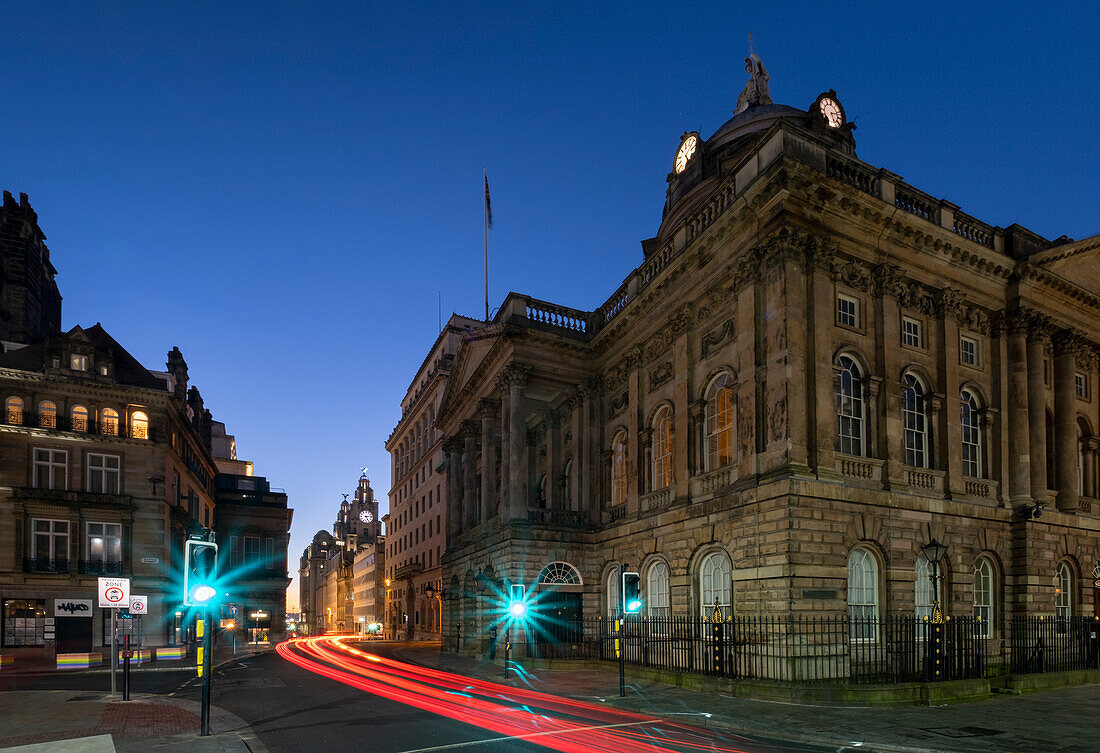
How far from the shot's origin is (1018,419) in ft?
88.1

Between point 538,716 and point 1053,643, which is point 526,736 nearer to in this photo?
point 538,716

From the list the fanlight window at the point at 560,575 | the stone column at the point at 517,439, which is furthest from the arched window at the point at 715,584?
the stone column at the point at 517,439

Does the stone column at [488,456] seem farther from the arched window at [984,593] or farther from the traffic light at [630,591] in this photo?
the arched window at [984,593]

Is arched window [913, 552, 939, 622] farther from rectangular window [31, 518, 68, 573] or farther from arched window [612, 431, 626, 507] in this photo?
rectangular window [31, 518, 68, 573]

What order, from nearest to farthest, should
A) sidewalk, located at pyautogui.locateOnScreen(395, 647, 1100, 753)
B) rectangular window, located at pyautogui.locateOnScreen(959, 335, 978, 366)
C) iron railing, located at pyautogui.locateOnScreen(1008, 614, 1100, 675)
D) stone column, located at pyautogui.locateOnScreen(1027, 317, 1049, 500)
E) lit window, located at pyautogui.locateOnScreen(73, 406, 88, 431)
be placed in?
sidewalk, located at pyautogui.locateOnScreen(395, 647, 1100, 753), iron railing, located at pyautogui.locateOnScreen(1008, 614, 1100, 675), rectangular window, located at pyautogui.locateOnScreen(959, 335, 978, 366), stone column, located at pyautogui.locateOnScreen(1027, 317, 1049, 500), lit window, located at pyautogui.locateOnScreen(73, 406, 88, 431)

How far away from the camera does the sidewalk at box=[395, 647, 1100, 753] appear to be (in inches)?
514

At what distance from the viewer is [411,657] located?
3838 centimetres

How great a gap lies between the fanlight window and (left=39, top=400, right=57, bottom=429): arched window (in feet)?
93.6

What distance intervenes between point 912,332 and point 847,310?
3.05m

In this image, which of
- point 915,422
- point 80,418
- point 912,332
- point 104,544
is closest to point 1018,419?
point 915,422

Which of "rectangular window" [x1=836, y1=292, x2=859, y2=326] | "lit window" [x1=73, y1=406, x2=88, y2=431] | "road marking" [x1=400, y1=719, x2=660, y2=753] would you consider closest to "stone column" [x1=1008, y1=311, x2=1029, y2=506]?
"rectangular window" [x1=836, y1=292, x2=859, y2=326]

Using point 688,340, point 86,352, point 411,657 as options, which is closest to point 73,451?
point 86,352

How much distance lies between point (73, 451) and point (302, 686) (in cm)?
2711

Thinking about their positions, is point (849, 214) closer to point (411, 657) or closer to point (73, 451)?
point (411, 657)
